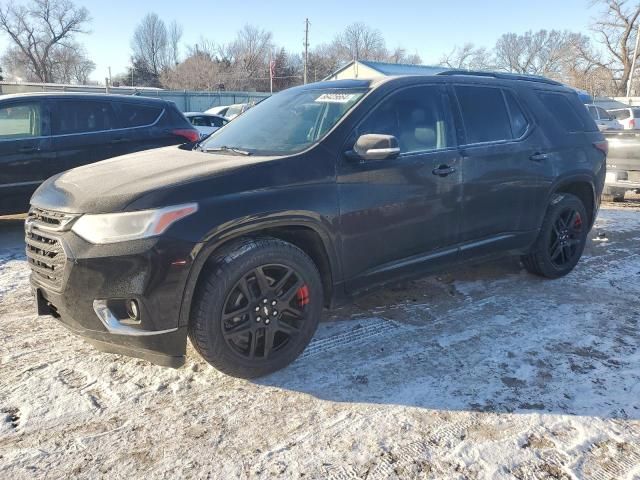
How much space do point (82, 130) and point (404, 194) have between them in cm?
494

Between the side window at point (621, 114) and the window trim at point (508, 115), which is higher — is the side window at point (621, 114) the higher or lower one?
the higher one

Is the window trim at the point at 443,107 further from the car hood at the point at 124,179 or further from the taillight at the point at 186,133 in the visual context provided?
the taillight at the point at 186,133

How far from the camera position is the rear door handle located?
4418 millimetres

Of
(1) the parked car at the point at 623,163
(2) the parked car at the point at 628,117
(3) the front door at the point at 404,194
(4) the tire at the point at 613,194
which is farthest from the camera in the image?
(2) the parked car at the point at 628,117

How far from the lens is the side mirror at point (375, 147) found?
3.19 metres

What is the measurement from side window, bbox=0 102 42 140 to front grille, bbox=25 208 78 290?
390cm

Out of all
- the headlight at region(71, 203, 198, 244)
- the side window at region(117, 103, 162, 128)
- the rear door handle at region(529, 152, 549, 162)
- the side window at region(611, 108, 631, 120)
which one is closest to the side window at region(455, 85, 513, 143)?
the rear door handle at region(529, 152, 549, 162)

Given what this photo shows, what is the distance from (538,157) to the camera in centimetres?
445

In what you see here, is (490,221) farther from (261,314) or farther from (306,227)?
(261,314)

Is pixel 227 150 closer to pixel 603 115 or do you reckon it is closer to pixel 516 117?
pixel 516 117

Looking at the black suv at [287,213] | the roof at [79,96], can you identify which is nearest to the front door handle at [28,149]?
the roof at [79,96]

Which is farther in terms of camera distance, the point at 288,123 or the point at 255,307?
the point at 288,123

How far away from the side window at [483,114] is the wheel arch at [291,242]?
1.56 metres

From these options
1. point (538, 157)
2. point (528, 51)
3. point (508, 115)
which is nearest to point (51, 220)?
point (508, 115)
